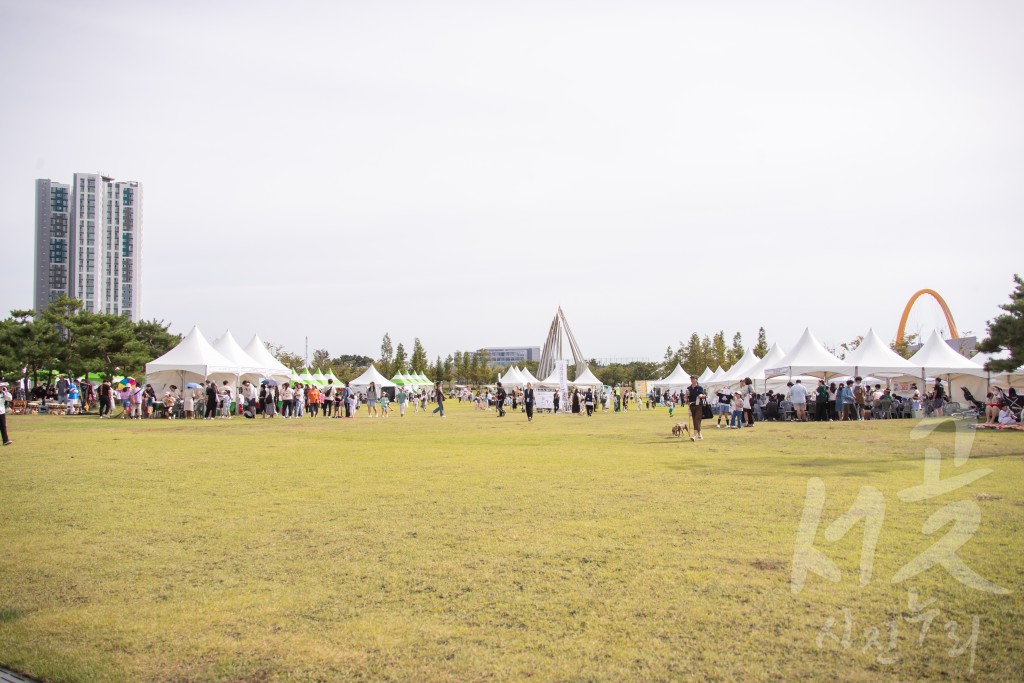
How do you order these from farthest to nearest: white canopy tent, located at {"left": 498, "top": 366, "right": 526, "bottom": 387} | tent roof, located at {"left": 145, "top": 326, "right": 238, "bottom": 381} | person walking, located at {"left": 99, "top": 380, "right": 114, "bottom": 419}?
white canopy tent, located at {"left": 498, "top": 366, "right": 526, "bottom": 387}, tent roof, located at {"left": 145, "top": 326, "right": 238, "bottom": 381}, person walking, located at {"left": 99, "top": 380, "right": 114, "bottom": 419}

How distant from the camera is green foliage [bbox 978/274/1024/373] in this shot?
83.6 ft

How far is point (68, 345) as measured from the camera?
46.4m

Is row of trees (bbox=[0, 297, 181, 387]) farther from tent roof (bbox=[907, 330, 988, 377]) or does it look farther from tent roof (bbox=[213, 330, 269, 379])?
tent roof (bbox=[907, 330, 988, 377])

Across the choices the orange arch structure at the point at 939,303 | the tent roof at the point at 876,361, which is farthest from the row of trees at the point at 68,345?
the orange arch structure at the point at 939,303

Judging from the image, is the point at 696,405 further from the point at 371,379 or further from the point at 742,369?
the point at 371,379

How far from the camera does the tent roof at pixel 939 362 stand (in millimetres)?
31125

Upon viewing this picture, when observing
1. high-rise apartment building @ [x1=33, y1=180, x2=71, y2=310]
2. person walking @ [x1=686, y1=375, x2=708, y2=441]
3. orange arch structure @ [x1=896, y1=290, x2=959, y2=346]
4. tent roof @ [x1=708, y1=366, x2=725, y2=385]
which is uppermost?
high-rise apartment building @ [x1=33, y1=180, x2=71, y2=310]

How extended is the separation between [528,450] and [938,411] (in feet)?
64.8

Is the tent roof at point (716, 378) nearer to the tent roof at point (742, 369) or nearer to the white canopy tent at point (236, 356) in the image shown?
the tent roof at point (742, 369)

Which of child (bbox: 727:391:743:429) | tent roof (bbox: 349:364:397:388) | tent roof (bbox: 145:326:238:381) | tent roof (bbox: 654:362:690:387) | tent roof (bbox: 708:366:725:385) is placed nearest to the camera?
child (bbox: 727:391:743:429)

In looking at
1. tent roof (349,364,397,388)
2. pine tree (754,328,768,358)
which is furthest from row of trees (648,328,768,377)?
tent roof (349,364,397,388)

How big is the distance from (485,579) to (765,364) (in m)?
34.1

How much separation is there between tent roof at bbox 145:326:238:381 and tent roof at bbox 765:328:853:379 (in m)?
25.4

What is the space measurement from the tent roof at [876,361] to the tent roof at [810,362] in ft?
1.74
